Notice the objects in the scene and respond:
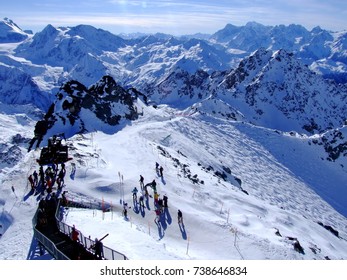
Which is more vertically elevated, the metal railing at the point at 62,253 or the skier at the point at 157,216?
the metal railing at the point at 62,253

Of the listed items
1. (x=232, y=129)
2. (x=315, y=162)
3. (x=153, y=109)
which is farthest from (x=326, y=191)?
(x=153, y=109)

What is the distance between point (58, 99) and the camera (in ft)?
267

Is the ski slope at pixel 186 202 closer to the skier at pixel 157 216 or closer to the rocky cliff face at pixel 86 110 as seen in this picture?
the skier at pixel 157 216

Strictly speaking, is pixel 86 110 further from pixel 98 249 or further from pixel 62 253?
pixel 98 249

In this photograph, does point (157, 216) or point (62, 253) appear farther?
point (157, 216)

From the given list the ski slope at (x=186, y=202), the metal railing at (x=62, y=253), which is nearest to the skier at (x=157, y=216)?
the ski slope at (x=186, y=202)

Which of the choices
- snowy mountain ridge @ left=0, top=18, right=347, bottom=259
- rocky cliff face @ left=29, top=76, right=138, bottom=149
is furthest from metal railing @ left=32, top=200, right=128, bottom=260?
rocky cliff face @ left=29, top=76, right=138, bottom=149

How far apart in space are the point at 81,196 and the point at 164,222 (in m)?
8.52

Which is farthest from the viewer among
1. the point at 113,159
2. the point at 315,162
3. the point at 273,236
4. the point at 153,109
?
the point at 315,162

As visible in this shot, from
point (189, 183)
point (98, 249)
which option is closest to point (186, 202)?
point (189, 183)

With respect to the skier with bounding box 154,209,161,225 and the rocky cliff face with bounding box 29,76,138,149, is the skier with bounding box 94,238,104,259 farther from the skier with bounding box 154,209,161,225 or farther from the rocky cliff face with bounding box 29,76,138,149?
the rocky cliff face with bounding box 29,76,138,149

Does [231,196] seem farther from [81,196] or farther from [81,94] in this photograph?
[81,94]

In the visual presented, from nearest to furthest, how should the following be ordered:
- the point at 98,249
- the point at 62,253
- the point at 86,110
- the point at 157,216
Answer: the point at 98,249, the point at 62,253, the point at 157,216, the point at 86,110

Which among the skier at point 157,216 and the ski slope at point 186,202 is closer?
the ski slope at point 186,202
